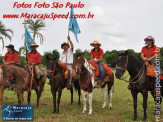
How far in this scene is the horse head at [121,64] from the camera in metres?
7.13

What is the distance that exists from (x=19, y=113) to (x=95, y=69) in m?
3.91

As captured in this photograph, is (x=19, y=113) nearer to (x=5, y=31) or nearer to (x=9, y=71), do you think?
(x=9, y=71)

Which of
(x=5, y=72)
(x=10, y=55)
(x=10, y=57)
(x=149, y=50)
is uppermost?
(x=149, y=50)

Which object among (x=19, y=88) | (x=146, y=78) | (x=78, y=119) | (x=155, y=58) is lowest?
(x=78, y=119)

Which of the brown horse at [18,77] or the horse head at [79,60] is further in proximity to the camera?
the brown horse at [18,77]

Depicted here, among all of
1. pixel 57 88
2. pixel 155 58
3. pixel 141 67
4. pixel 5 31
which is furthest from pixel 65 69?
pixel 5 31

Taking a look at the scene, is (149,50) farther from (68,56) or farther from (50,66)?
(50,66)

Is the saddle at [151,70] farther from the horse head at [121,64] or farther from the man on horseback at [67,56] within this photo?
the man on horseback at [67,56]

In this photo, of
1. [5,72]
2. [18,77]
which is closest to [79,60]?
[18,77]

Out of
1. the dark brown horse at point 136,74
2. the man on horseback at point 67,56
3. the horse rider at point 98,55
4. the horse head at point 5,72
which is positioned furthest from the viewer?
the man on horseback at point 67,56

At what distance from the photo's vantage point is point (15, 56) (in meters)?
9.95

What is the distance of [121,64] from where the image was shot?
721 centimetres

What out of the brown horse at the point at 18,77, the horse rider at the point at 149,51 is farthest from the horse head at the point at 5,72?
the horse rider at the point at 149,51

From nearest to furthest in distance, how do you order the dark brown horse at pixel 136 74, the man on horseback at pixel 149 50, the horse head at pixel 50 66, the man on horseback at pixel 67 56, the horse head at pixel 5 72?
the dark brown horse at pixel 136 74, the man on horseback at pixel 149 50, the horse head at pixel 5 72, the horse head at pixel 50 66, the man on horseback at pixel 67 56
